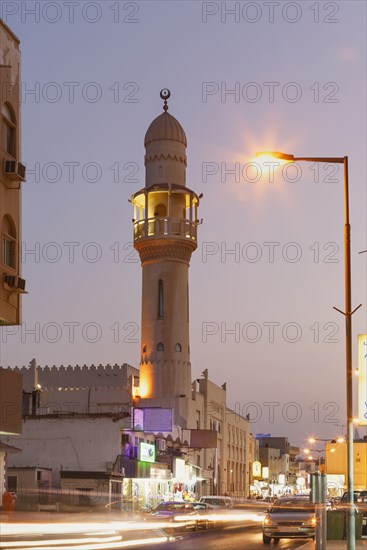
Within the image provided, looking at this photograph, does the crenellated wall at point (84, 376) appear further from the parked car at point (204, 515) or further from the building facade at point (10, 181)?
the building facade at point (10, 181)

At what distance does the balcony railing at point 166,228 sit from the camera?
7466 cm

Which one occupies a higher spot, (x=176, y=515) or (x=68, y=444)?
(x=68, y=444)

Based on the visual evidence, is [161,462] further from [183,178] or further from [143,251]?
[183,178]

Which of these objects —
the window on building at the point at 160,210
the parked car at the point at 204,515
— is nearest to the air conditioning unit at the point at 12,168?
the parked car at the point at 204,515

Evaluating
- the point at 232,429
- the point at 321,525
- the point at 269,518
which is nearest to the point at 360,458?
the point at 269,518

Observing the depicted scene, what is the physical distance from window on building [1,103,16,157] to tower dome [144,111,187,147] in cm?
4700

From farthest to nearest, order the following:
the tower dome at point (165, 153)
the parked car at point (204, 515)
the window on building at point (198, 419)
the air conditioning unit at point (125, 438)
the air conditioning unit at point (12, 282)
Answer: the window on building at point (198, 419)
the tower dome at point (165, 153)
the air conditioning unit at point (125, 438)
the parked car at point (204, 515)
the air conditioning unit at point (12, 282)

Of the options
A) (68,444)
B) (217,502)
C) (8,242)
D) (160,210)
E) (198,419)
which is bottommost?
(217,502)

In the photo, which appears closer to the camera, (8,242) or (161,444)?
(8,242)

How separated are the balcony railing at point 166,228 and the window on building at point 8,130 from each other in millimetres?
44648

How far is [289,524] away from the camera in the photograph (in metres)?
33.6

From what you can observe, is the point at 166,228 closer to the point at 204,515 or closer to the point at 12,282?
the point at 204,515

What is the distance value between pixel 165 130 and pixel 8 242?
159 ft

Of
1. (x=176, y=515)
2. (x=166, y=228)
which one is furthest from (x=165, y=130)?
(x=176, y=515)
